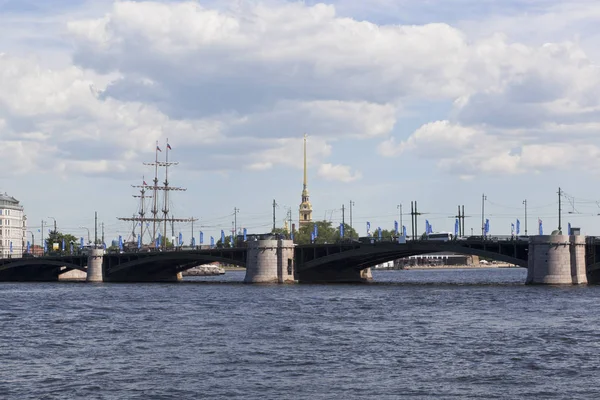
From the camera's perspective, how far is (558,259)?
3927 inches

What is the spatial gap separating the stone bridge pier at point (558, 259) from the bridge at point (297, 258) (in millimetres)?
551

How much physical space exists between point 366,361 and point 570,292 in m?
47.1

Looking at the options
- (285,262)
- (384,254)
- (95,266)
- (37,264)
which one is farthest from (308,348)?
(37,264)

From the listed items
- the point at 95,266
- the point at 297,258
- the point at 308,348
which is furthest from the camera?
the point at 95,266

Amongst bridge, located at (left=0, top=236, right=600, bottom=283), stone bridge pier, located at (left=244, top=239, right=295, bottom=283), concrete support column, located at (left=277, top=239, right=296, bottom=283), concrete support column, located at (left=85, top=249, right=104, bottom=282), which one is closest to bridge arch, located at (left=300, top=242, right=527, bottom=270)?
bridge, located at (left=0, top=236, right=600, bottom=283)

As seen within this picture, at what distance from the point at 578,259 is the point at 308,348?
55.1m

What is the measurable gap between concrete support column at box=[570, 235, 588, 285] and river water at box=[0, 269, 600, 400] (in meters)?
11.5

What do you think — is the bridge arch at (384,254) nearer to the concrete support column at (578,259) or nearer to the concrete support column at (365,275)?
the concrete support column at (578,259)

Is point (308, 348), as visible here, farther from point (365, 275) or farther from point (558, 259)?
point (365, 275)

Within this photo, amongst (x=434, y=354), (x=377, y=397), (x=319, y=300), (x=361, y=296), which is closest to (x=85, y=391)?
(x=377, y=397)

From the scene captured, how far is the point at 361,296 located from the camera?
9494cm

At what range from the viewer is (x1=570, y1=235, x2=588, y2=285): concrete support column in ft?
329

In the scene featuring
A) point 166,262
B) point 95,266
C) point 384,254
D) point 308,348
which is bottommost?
point 308,348

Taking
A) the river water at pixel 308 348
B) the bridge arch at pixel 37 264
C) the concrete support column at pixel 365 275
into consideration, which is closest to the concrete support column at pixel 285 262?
the concrete support column at pixel 365 275
